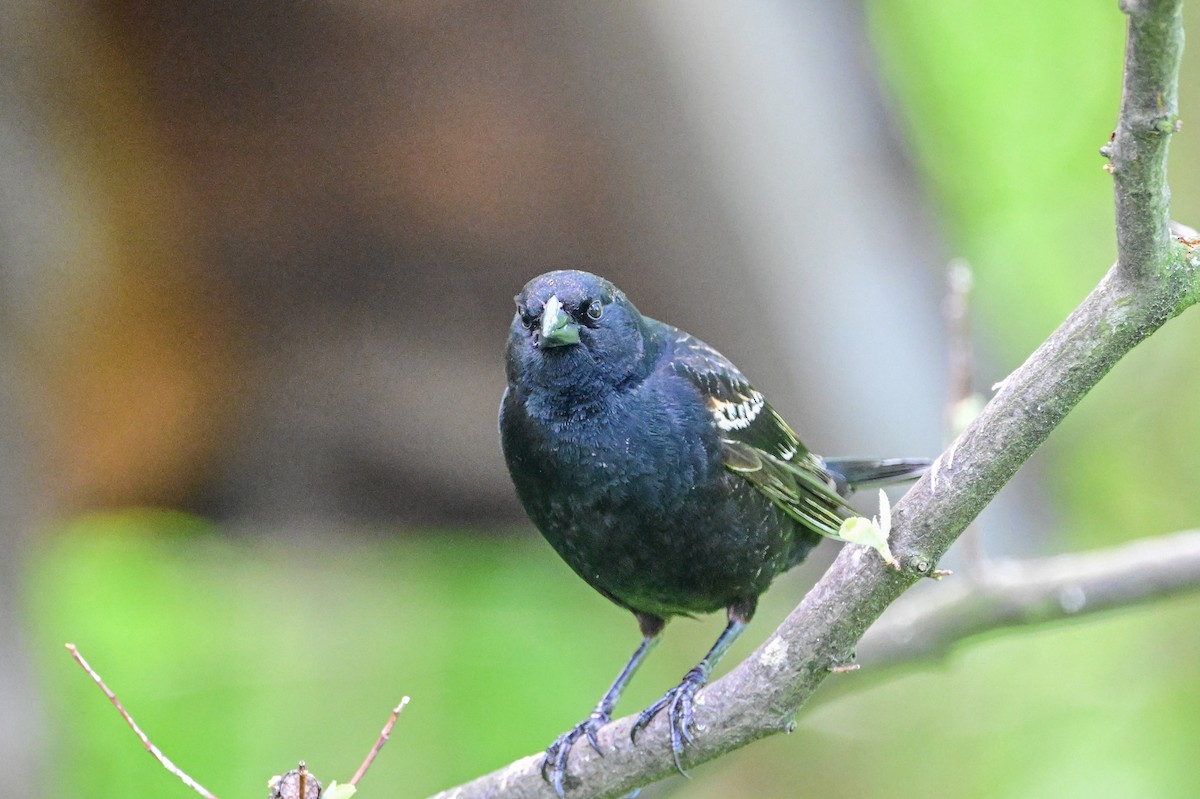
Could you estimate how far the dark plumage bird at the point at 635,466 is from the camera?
2.66 metres

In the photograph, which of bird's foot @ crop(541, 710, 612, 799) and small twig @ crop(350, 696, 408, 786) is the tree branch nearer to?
bird's foot @ crop(541, 710, 612, 799)

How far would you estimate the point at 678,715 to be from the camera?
2.56 m

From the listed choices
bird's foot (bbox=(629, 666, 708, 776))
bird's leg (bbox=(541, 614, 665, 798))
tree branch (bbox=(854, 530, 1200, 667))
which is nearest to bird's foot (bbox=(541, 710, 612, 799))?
bird's leg (bbox=(541, 614, 665, 798))

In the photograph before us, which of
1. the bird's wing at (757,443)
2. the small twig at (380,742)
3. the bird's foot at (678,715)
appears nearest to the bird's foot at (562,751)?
the bird's foot at (678,715)

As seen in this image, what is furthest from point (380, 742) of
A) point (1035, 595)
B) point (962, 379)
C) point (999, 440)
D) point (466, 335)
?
point (466, 335)

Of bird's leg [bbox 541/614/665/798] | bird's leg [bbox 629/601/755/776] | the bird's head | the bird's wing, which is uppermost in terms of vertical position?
the bird's head

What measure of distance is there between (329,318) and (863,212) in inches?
92.8

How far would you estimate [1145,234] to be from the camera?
1.64 metres

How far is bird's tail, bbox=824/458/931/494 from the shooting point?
3.37 metres

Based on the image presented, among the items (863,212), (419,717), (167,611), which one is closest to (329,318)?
(167,611)

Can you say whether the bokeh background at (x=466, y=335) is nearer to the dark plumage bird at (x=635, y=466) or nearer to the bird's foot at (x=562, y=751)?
the bird's foot at (x=562, y=751)

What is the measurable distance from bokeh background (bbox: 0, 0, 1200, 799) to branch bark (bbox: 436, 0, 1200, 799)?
2068mm

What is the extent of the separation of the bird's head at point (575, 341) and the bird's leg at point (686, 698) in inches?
27.8

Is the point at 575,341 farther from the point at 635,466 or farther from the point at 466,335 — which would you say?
the point at 466,335
